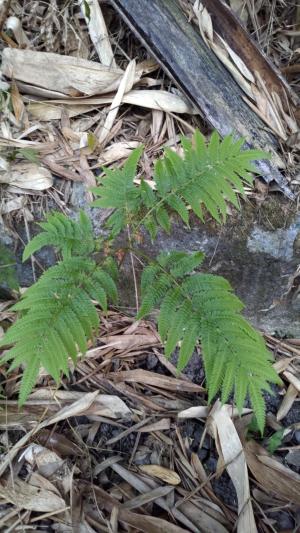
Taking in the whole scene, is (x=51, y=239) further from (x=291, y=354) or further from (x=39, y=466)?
(x=291, y=354)

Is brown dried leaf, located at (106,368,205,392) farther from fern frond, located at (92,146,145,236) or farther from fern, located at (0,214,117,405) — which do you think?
fern frond, located at (92,146,145,236)

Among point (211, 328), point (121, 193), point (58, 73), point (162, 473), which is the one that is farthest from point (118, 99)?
point (162, 473)

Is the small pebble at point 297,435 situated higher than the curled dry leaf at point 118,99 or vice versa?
the curled dry leaf at point 118,99

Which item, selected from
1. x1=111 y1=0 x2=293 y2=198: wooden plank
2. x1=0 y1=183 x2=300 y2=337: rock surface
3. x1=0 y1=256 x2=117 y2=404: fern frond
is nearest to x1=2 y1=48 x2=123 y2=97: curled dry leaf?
x1=111 y1=0 x2=293 y2=198: wooden plank

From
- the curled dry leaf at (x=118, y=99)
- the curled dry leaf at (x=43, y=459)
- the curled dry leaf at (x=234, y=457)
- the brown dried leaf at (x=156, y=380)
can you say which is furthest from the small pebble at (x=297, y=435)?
the curled dry leaf at (x=118, y=99)

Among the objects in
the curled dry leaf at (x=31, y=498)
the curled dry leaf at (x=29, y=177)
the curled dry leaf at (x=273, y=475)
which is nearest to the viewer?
the curled dry leaf at (x=31, y=498)

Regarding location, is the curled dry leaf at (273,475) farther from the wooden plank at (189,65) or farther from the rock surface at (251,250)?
the wooden plank at (189,65)
